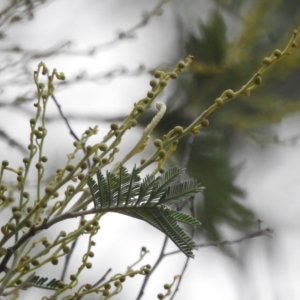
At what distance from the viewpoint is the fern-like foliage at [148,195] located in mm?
670

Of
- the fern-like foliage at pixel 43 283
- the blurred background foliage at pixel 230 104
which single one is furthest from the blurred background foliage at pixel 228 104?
the fern-like foliage at pixel 43 283

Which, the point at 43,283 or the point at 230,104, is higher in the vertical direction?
the point at 230,104

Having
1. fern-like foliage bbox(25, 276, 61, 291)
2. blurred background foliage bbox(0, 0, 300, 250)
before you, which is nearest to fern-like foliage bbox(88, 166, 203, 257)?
fern-like foliage bbox(25, 276, 61, 291)

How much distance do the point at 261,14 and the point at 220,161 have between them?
0.50m

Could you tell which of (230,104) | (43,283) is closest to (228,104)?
(230,104)

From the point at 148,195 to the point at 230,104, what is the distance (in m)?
1.61

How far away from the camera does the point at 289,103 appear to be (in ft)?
7.11

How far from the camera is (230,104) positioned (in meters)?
2.25

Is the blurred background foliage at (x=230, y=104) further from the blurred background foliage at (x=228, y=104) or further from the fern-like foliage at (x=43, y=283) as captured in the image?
the fern-like foliage at (x=43, y=283)

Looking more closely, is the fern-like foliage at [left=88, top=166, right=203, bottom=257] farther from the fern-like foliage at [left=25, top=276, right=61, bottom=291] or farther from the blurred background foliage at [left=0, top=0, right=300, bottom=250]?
the blurred background foliage at [left=0, top=0, right=300, bottom=250]

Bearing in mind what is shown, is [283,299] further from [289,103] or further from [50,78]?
[50,78]

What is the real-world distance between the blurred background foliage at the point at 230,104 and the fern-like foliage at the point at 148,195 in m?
1.21

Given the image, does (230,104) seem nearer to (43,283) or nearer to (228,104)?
(228,104)

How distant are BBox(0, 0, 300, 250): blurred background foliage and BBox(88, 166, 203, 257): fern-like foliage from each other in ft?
3.98
